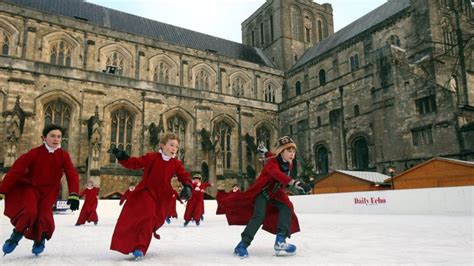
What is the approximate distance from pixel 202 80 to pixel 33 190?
27.2m

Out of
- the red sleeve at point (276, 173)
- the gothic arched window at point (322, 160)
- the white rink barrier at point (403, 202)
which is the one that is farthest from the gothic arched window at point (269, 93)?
the red sleeve at point (276, 173)

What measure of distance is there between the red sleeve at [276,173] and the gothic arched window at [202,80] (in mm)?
26719

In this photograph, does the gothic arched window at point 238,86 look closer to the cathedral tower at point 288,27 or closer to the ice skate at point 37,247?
the cathedral tower at point 288,27

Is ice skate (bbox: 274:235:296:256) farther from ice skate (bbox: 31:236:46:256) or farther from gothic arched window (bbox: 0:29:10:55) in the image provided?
gothic arched window (bbox: 0:29:10:55)

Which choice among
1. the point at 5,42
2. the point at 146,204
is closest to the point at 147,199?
the point at 146,204

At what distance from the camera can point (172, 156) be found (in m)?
4.45

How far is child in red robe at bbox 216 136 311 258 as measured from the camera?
4.01m

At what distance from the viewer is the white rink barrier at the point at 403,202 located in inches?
430

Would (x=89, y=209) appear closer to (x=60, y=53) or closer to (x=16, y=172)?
(x=16, y=172)

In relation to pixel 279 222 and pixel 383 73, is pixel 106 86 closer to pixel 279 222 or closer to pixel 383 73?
pixel 383 73

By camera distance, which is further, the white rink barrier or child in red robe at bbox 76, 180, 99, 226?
the white rink barrier

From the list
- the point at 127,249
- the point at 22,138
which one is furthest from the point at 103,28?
the point at 127,249

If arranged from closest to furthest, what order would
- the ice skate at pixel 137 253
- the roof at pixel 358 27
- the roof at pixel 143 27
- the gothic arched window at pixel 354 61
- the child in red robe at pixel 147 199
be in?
1. the ice skate at pixel 137 253
2. the child in red robe at pixel 147 199
3. the roof at pixel 358 27
4. the roof at pixel 143 27
5. the gothic arched window at pixel 354 61

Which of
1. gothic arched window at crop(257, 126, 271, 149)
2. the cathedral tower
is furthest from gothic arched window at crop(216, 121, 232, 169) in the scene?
the cathedral tower
